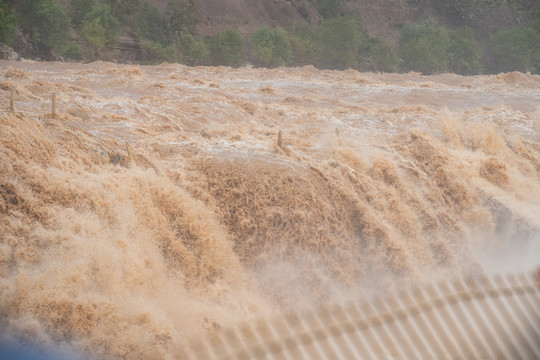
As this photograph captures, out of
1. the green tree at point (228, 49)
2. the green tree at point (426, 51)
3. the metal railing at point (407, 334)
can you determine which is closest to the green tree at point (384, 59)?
the green tree at point (426, 51)

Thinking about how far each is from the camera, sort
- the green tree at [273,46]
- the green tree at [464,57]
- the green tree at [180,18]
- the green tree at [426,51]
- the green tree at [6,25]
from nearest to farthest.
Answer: the green tree at [6,25] → the green tree at [273,46] → the green tree at [180,18] → the green tree at [426,51] → the green tree at [464,57]

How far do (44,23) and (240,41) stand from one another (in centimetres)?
1035

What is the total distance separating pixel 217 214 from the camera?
726 centimetres

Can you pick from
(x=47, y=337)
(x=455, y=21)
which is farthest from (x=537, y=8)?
(x=47, y=337)

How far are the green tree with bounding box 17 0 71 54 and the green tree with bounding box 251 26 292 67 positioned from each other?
33.7 feet

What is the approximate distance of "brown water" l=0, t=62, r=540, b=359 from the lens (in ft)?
17.4

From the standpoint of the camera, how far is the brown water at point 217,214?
5.31 metres

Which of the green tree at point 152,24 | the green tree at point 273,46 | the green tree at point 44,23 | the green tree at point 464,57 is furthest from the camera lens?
the green tree at point 464,57

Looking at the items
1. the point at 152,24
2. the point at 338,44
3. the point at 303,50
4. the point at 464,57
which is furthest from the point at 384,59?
the point at 152,24

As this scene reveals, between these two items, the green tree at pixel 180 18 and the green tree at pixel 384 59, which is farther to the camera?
the green tree at pixel 384 59

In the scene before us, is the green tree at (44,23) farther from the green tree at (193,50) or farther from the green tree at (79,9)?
the green tree at (193,50)

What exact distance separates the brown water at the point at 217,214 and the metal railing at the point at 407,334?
33cm

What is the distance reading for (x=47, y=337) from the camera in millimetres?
4734

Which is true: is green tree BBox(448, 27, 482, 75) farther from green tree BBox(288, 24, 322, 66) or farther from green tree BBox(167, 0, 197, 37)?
green tree BBox(167, 0, 197, 37)
